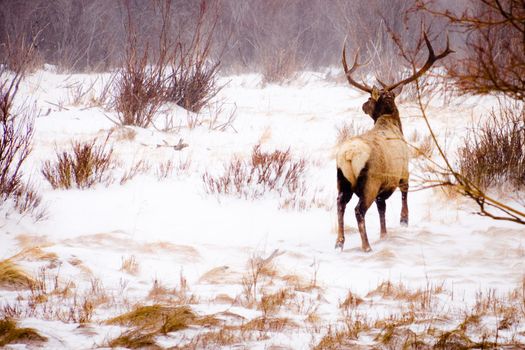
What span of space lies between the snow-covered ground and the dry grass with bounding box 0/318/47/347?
2.1 inches

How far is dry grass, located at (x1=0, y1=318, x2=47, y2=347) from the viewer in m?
2.00

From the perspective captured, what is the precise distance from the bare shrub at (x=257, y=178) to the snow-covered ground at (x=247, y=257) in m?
0.13

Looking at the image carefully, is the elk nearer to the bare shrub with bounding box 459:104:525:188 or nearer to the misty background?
the bare shrub with bounding box 459:104:525:188

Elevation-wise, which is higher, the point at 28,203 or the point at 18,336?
the point at 28,203

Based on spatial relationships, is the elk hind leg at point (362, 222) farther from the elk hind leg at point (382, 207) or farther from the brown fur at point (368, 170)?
the elk hind leg at point (382, 207)

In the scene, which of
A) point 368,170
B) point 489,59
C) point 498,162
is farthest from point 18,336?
point 498,162

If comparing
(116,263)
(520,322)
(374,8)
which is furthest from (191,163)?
(374,8)

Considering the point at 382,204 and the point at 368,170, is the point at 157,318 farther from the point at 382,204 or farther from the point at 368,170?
the point at 382,204

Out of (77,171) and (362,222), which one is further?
(77,171)

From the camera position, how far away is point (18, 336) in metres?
2.01

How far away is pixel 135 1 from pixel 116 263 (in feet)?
60.4

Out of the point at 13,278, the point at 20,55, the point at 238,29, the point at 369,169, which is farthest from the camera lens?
the point at 238,29

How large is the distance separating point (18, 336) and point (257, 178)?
167 inches

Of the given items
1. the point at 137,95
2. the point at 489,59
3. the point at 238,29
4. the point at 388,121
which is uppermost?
the point at 238,29
